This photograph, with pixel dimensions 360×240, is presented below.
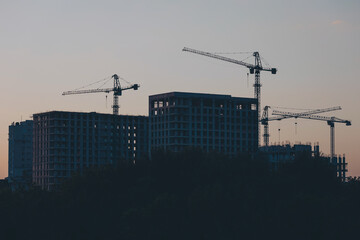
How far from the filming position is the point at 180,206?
136125 mm

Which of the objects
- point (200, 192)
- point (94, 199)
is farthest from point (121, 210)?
point (200, 192)

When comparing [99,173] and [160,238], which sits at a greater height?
[99,173]

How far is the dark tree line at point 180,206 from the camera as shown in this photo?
134 metres

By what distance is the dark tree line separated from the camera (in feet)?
438

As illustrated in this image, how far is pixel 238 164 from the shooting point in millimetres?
155875

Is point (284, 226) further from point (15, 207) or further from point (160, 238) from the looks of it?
point (15, 207)

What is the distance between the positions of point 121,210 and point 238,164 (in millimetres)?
28203

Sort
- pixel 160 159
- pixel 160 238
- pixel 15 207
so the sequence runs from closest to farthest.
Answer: pixel 160 238 < pixel 15 207 < pixel 160 159

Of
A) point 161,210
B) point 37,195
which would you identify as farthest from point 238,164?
point 37,195

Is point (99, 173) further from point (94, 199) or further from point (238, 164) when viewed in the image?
point (238, 164)

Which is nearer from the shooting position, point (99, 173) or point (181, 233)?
point (181, 233)

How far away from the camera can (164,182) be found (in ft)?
487

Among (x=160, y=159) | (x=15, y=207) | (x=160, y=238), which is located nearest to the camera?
(x=160, y=238)

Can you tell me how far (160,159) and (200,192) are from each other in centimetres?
1798
